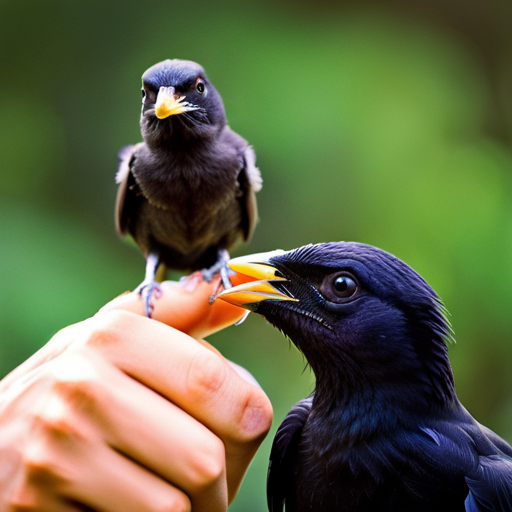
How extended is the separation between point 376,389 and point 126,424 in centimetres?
56

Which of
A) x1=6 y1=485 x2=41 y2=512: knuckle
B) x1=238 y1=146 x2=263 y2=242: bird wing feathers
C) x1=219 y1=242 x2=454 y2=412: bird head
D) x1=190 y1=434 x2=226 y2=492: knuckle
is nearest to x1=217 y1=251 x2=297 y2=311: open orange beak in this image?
x1=219 y1=242 x2=454 y2=412: bird head

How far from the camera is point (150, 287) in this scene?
6.72 feet

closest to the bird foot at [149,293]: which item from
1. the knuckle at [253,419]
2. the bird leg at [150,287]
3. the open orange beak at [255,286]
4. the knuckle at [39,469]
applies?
the bird leg at [150,287]

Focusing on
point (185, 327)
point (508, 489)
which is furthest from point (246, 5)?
point (508, 489)

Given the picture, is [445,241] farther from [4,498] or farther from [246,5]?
[4,498]

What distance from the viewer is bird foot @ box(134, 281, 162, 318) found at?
5.90 ft

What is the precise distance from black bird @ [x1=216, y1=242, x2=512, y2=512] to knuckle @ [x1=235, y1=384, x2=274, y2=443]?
17 centimetres

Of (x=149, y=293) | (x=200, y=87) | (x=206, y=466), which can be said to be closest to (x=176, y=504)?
(x=206, y=466)

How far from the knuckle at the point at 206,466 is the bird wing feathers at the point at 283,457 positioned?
350mm

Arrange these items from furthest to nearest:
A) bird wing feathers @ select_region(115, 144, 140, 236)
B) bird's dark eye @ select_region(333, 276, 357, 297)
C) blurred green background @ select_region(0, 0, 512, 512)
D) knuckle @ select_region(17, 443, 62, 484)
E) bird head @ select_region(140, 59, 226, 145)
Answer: blurred green background @ select_region(0, 0, 512, 512) < bird wing feathers @ select_region(115, 144, 140, 236) < bird head @ select_region(140, 59, 226, 145) < bird's dark eye @ select_region(333, 276, 357, 297) < knuckle @ select_region(17, 443, 62, 484)

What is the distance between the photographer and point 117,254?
10.9 feet

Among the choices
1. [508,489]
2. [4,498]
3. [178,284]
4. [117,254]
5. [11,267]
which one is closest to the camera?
[4,498]

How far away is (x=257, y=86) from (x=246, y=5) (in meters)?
0.56

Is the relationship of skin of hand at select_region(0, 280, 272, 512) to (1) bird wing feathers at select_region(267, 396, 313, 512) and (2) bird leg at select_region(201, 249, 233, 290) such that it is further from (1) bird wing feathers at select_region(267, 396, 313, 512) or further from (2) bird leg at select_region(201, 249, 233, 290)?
(2) bird leg at select_region(201, 249, 233, 290)
